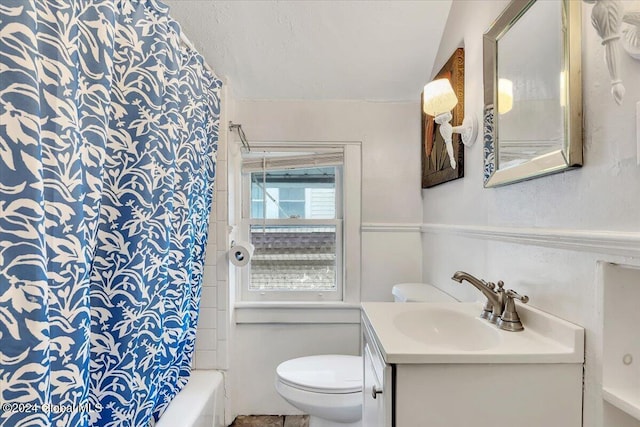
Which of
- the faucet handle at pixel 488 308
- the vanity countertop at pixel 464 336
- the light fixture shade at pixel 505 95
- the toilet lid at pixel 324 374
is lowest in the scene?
the toilet lid at pixel 324 374

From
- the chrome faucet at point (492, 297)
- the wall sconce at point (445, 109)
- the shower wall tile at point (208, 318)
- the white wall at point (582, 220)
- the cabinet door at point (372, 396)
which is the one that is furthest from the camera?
the shower wall tile at point (208, 318)

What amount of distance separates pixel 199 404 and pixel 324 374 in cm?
56

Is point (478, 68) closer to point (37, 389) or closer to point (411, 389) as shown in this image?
point (411, 389)

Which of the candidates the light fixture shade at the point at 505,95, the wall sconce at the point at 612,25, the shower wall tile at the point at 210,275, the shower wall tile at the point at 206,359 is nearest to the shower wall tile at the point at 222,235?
the shower wall tile at the point at 210,275

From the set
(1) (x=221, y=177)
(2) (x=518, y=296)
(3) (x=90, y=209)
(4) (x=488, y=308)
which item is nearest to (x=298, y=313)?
(1) (x=221, y=177)

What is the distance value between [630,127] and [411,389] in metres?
0.72

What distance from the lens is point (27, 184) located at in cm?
64

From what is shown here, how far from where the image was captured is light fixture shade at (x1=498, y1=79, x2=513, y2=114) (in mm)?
1110

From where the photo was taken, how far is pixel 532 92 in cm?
99

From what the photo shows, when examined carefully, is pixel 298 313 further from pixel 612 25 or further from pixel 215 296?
pixel 612 25

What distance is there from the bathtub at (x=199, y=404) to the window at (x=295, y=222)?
1.83 ft

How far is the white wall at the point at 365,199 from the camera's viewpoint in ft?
6.68

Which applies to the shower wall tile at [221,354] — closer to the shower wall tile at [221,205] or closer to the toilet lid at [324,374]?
the toilet lid at [324,374]

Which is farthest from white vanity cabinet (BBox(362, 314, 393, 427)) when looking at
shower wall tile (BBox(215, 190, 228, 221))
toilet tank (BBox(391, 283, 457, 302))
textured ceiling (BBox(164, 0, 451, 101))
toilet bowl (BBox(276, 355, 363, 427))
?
textured ceiling (BBox(164, 0, 451, 101))
